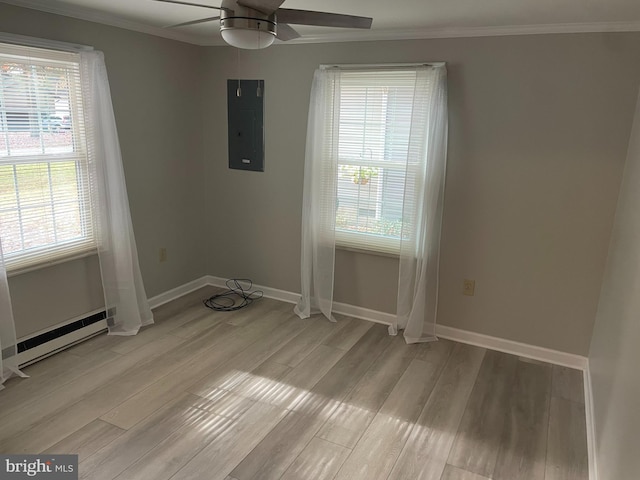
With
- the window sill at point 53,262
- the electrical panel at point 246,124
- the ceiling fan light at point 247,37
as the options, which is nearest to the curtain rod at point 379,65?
the electrical panel at point 246,124

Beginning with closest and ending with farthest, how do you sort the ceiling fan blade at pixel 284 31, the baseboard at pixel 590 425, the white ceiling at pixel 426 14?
the ceiling fan blade at pixel 284 31 → the baseboard at pixel 590 425 → the white ceiling at pixel 426 14

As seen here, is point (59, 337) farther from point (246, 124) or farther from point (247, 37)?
point (247, 37)

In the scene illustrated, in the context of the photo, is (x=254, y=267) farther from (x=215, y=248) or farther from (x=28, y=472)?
(x=28, y=472)

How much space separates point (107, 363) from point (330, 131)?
2.21 metres

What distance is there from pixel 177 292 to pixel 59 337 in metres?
1.13

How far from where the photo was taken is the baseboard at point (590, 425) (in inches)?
87.3

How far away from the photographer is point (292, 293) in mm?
4133

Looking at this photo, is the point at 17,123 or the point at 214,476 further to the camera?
the point at 17,123

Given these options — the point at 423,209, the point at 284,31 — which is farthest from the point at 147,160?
the point at 423,209

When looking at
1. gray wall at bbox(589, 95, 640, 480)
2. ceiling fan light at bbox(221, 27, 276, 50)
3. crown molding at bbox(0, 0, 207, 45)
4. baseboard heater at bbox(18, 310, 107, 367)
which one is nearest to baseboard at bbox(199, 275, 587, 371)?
gray wall at bbox(589, 95, 640, 480)

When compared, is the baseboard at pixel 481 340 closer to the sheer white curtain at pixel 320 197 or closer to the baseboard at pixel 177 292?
the sheer white curtain at pixel 320 197

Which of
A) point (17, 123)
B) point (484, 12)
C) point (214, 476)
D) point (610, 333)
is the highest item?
point (484, 12)

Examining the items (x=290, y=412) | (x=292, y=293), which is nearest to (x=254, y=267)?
(x=292, y=293)

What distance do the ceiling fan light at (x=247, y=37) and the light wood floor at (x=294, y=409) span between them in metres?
1.85
